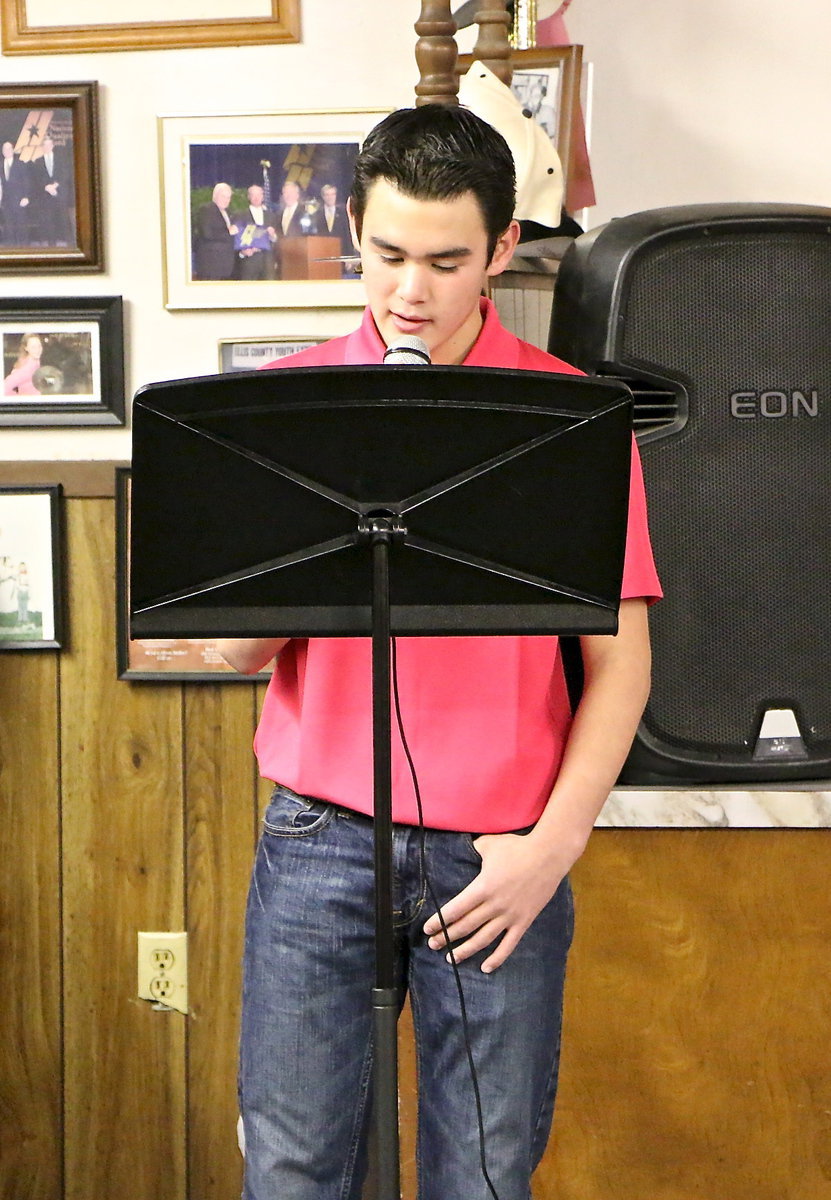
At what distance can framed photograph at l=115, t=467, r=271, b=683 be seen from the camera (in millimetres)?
1959

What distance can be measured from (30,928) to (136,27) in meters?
1.36

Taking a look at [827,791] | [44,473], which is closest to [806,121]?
[827,791]

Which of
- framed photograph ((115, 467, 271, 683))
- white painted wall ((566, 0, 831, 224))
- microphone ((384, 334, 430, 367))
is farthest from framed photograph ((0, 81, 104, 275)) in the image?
microphone ((384, 334, 430, 367))

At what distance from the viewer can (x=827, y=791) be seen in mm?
1455

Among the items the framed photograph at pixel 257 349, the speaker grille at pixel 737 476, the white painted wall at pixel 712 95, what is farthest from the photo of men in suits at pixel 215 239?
the speaker grille at pixel 737 476

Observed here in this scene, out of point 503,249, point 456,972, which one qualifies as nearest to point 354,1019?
point 456,972

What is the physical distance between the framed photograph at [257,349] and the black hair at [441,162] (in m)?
0.82

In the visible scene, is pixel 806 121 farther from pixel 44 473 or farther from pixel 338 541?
pixel 338 541

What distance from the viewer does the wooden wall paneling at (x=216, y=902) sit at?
77.8 inches

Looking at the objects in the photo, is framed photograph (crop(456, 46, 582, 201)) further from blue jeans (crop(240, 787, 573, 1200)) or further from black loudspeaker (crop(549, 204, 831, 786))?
blue jeans (crop(240, 787, 573, 1200))

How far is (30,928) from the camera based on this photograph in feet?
6.64

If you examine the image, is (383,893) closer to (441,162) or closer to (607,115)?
(441,162)

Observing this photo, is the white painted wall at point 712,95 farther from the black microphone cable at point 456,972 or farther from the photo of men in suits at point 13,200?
the black microphone cable at point 456,972

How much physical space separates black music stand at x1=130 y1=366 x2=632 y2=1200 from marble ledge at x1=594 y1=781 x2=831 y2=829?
549 mm
